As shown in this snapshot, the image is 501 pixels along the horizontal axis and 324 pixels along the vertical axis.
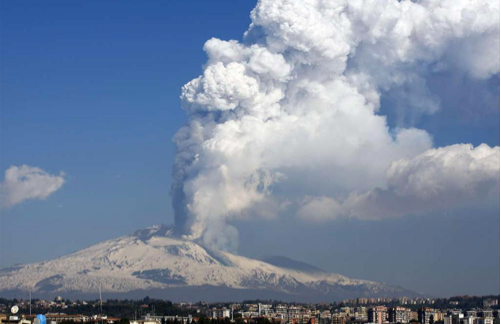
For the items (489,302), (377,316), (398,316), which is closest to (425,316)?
(398,316)

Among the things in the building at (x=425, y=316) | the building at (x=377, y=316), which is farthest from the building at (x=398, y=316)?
the building at (x=425, y=316)

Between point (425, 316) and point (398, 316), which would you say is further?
point (398, 316)

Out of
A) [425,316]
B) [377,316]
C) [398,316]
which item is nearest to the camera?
[425,316]

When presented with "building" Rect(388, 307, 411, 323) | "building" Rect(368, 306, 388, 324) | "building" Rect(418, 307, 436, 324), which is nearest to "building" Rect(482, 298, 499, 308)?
"building" Rect(368, 306, 388, 324)

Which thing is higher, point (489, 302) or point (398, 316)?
point (489, 302)

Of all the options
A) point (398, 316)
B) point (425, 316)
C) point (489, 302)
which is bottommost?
point (398, 316)

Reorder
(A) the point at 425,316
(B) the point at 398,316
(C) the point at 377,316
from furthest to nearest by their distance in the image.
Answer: (C) the point at 377,316, (B) the point at 398,316, (A) the point at 425,316

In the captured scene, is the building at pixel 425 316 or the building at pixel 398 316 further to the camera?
the building at pixel 398 316

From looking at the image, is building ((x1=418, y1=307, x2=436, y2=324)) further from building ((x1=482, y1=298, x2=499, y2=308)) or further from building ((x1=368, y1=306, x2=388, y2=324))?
building ((x1=482, y1=298, x2=499, y2=308))

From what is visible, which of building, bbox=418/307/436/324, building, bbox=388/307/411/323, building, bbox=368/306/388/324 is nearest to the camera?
building, bbox=418/307/436/324

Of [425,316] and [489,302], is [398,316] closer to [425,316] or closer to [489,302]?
[425,316]

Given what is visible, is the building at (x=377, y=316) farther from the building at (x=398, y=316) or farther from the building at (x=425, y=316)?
the building at (x=425, y=316)
